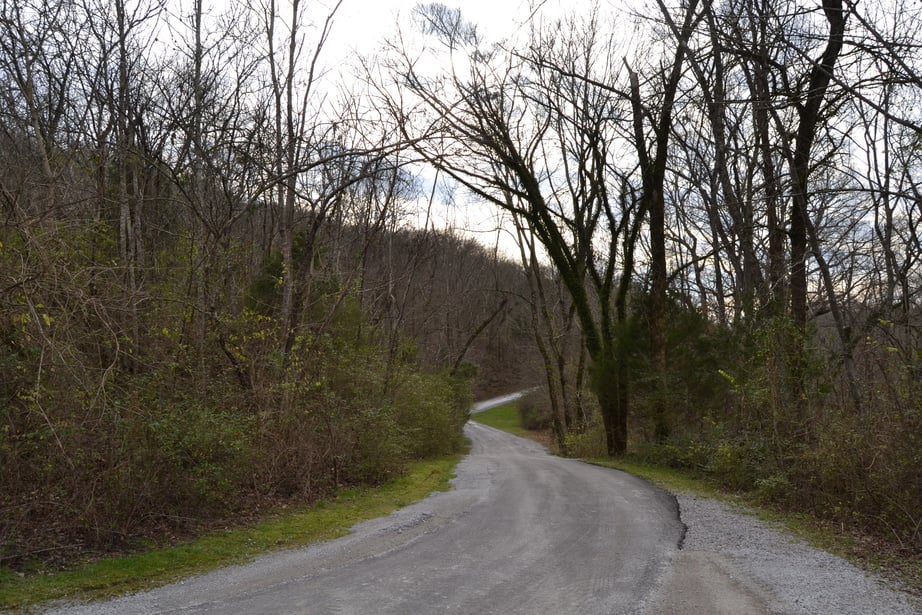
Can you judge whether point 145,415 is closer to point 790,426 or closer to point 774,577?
point 774,577

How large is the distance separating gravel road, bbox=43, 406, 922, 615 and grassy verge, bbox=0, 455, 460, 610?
0.33 metres

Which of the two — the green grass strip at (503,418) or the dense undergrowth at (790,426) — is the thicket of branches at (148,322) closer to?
the dense undergrowth at (790,426)

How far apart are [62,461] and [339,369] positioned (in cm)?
778

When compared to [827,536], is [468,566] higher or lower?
lower

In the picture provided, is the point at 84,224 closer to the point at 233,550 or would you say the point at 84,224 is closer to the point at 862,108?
the point at 233,550

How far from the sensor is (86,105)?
468 inches

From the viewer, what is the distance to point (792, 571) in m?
6.95

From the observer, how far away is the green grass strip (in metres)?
49.5

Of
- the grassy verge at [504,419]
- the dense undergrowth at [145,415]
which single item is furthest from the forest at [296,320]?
the grassy verge at [504,419]

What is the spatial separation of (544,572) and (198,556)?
142 inches

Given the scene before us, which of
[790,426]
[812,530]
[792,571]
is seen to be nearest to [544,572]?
[792,571]

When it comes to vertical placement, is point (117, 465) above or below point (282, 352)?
below

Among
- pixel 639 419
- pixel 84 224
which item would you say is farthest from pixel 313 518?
pixel 639 419

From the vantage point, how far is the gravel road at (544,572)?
5852 mm
